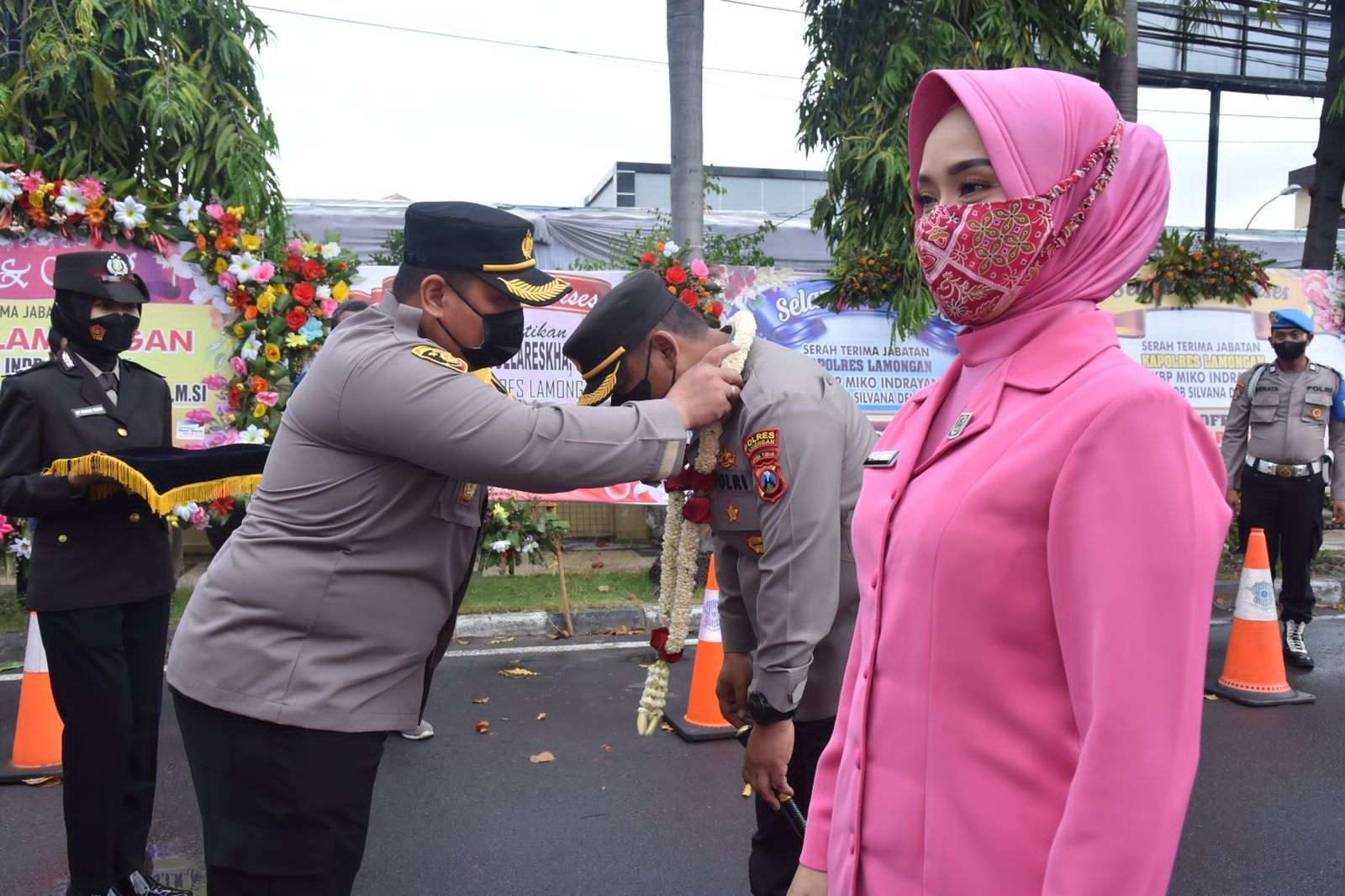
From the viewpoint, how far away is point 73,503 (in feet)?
11.8

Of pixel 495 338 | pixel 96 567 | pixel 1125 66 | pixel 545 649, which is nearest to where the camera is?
pixel 495 338


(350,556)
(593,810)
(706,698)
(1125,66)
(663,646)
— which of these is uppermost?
(1125,66)

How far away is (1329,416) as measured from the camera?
23.4 feet

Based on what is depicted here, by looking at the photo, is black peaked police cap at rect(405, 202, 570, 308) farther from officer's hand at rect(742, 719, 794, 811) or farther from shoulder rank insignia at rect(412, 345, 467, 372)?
officer's hand at rect(742, 719, 794, 811)

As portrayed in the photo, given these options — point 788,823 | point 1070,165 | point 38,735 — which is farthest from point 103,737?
point 1070,165

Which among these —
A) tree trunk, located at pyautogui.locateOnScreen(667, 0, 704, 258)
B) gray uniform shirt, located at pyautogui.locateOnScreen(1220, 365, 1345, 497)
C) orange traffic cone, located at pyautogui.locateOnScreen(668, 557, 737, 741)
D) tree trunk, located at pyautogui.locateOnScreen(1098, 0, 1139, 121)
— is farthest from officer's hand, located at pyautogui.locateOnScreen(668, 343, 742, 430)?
tree trunk, located at pyautogui.locateOnScreen(1098, 0, 1139, 121)

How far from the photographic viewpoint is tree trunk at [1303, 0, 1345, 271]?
11.4m

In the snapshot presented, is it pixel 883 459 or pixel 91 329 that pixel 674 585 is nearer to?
pixel 883 459

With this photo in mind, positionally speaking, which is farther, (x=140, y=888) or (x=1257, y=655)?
(x=1257, y=655)

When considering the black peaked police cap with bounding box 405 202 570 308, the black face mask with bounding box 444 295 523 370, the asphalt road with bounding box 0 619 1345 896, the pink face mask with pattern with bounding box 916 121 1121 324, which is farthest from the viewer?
the asphalt road with bounding box 0 619 1345 896

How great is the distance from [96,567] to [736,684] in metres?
2.23

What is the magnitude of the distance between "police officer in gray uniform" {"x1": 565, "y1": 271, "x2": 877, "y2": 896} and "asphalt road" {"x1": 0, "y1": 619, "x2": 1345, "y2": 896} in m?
1.38

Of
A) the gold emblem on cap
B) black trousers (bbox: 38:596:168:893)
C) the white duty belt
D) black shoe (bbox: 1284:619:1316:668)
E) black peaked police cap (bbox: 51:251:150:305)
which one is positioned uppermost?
black peaked police cap (bbox: 51:251:150:305)

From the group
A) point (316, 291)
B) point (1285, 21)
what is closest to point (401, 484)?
point (316, 291)
